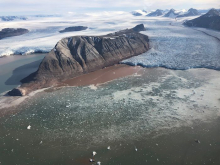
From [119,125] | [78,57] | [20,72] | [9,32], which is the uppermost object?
[9,32]

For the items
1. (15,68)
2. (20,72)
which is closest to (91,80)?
(20,72)

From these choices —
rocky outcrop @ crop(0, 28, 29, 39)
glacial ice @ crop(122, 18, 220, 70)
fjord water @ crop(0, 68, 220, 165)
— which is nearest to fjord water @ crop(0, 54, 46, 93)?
fjord water @ crop(0, 68, 220, 165)

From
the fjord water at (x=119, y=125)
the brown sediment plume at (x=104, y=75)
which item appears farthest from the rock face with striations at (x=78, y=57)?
the fjord water at (x=119, y=125)

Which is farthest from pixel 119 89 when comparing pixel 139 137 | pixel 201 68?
A: pixel 201 68

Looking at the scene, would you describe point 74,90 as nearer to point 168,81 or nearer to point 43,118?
point 43,118

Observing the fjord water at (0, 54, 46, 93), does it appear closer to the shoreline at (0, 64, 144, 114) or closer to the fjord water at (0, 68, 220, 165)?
the shoreline at (0, 64, 144, 114)

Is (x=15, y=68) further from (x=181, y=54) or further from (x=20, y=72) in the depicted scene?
(x=181, y=54)

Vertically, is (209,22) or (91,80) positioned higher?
(209,22)
